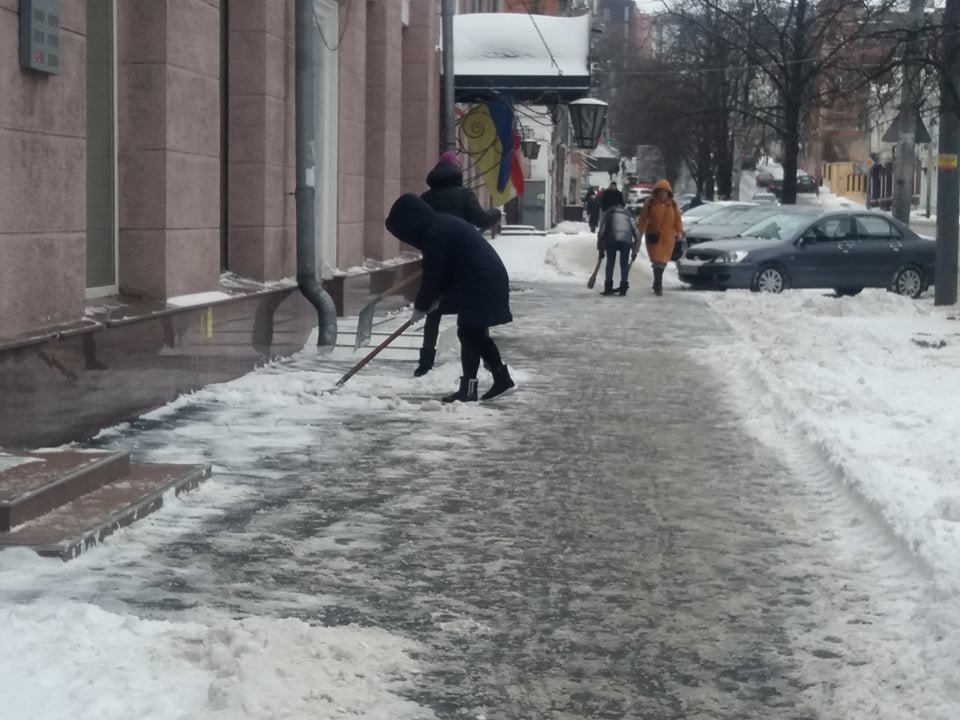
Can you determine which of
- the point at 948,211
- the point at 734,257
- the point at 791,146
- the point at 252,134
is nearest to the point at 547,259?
the point at 791,146

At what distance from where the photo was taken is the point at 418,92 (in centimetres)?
2092

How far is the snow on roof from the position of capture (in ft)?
73.4

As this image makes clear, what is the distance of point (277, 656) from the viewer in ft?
16.1

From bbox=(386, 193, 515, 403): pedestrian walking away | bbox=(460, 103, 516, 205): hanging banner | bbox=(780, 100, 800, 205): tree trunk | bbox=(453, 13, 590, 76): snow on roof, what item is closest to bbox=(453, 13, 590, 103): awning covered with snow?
bbox=(453, 13, 590, 76): snow on roof

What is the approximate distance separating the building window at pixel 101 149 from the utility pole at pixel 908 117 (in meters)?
11.4

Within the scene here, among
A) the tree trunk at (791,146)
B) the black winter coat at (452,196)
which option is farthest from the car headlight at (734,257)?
the tree trunk at (791,146)

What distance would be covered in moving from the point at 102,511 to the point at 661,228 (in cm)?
1787

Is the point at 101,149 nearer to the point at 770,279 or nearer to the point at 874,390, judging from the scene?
the point at 874,390

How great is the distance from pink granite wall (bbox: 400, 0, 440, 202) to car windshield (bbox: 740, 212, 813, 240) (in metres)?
6.43

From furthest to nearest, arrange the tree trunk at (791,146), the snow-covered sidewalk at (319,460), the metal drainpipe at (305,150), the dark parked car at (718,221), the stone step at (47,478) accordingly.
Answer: the tree trunk at (791,146) → the dark parked car at (718,221) → the metal drainpipe at (305,150) → the stone step at (47,478) → the snow-covered sidewalk at (319,460)

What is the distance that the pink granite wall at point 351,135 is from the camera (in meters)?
16.1

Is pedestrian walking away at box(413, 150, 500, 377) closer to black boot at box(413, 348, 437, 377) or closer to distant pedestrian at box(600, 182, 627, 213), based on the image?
black boot at box(413, 348, 437, 377)

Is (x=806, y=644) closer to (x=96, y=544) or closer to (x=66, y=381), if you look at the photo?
(x=96, y=544)

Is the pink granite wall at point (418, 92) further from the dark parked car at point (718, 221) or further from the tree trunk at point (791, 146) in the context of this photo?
the tree trunk at point (791, 146)
